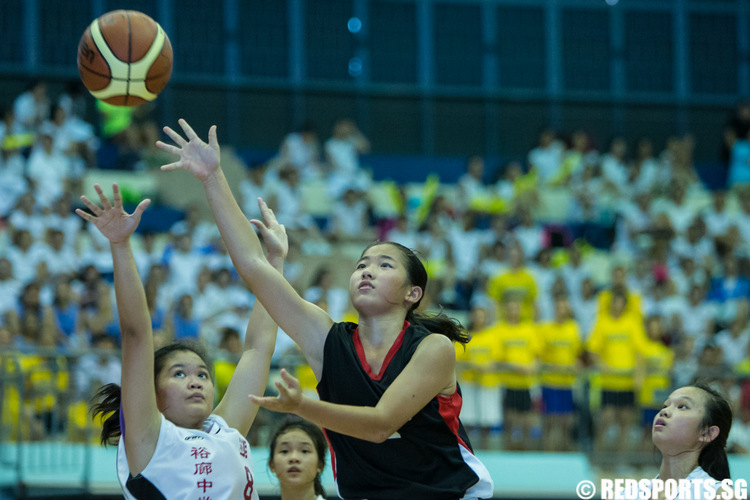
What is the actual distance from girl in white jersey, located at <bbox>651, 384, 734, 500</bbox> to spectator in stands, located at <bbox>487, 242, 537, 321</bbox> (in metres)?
5.92

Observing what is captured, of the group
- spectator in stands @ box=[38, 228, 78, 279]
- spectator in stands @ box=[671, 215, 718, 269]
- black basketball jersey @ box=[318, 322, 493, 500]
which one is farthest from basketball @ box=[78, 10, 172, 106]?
spectator in stands @ box=[671, 215, 718, 269]

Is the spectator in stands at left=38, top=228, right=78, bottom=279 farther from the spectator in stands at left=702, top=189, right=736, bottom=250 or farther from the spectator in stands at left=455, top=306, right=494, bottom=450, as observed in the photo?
the spectator in stands at left=702, top=189, right=736, bottom=250

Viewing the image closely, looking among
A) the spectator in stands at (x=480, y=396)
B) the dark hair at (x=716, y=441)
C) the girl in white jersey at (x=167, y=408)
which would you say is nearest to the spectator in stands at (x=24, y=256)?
the spectator in stands at (x=480, y=396)

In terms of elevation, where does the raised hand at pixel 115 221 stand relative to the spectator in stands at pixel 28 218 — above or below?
below

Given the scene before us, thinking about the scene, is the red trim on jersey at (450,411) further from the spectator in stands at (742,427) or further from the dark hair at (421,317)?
the spectator in stands at (742,427)

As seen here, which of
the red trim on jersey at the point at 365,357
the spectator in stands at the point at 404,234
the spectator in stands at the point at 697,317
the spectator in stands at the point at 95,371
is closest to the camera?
the red trim on jersey at the point at 365,357

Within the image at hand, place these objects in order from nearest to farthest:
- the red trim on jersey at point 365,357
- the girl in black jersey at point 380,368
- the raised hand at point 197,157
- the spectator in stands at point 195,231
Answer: the girl in black jersey at point 380,368
the red trim on jersey at point 365,357
the raised hand at point 197,157
the spectator in stands at point 195,231

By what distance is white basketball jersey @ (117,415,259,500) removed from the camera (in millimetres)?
3703

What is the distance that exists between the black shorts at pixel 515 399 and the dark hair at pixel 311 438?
4143mm

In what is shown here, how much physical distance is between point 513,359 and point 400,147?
8.07 m

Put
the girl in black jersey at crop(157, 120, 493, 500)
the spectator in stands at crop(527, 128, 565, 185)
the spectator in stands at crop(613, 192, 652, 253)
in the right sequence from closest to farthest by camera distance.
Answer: the girl in black jersey at crop(157, 120, 493, 500) < the spectator in stands at crop(613, 192, 652, 253) < the spectator in stands at crop(527, 128, 565, 185)

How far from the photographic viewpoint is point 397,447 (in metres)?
3.56

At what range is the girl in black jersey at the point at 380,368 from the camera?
3.50 metres

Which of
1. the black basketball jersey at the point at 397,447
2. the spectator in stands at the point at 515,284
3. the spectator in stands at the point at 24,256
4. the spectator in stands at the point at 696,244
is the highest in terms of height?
the spectator in stands at the point at 696,244
